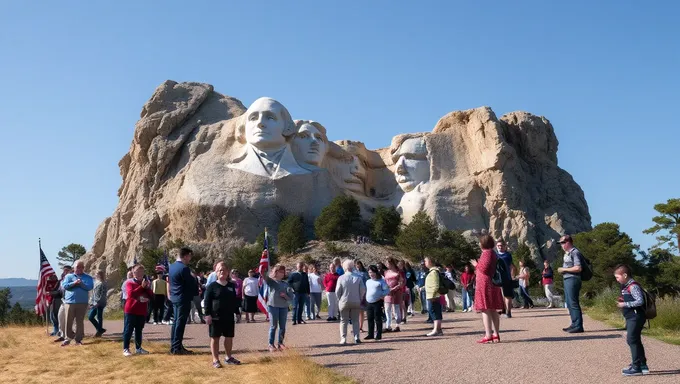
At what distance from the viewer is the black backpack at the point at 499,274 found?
1143cm

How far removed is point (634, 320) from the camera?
8.66 metres

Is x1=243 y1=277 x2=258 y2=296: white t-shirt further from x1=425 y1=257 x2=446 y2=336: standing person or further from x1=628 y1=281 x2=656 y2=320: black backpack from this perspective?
x1=628 y1=281 x2=656 y2=320: black backpack

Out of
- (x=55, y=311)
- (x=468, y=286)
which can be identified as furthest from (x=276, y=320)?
(x=468, y=286)

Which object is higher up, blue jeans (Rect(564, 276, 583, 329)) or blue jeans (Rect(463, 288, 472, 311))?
blue jeans (Rect(463, 288, 472, 311))

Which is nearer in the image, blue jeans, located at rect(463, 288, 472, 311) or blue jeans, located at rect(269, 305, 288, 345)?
A: blue jeans, located at rect(269, 305, 288, 345)

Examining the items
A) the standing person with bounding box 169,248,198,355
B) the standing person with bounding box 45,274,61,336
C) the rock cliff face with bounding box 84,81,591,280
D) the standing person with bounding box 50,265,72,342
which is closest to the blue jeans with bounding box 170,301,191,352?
the standing person with bounding box 169,248,198,355

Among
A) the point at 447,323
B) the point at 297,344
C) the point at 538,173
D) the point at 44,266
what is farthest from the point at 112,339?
the point at 538,173

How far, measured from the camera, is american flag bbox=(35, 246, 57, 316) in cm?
1609

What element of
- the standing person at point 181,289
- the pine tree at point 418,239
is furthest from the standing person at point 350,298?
the pine tree at point 418,239

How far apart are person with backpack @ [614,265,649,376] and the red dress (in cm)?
260

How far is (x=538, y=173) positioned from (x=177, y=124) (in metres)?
28.7

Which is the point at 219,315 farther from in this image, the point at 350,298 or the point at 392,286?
the point at 392,286

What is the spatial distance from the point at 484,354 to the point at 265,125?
37846mm

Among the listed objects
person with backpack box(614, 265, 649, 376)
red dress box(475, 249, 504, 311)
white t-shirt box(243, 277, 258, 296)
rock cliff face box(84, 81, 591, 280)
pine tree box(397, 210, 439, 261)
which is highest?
rock cliff face box(84, 81, 591, 280)
